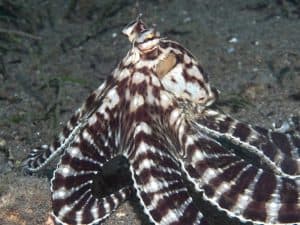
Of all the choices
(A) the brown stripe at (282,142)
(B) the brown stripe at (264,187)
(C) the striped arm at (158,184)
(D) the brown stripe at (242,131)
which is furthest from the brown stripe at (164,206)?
(A) the brown stripe at (282,142)

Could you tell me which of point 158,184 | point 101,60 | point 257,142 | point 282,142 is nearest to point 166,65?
point 257,142

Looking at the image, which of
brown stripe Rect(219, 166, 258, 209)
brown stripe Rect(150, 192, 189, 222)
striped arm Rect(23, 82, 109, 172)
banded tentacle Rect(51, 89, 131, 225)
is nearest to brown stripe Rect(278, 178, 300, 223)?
brown stripe Rect(219, 166, 258, 209)

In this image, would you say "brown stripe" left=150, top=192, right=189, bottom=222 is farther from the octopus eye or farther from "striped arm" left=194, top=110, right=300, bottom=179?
the octopus eye

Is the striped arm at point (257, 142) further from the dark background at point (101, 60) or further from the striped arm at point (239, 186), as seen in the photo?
the dark background at point (101, 60)

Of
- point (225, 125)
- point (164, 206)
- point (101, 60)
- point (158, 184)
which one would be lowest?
point (101, 60)

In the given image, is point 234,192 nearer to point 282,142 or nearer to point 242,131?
point 242,131
